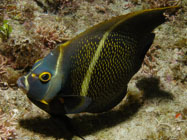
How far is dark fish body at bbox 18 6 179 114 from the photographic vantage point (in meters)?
2.14

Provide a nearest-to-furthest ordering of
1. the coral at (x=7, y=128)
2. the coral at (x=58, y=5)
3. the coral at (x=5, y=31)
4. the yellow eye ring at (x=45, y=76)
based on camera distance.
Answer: the yellow eye ring at (x=45, y=76)
the coral at (x=7, y=128)
the coral at (x=5, y=31)
the coral at (x=58, y=5)

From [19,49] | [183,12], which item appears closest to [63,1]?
[19,49]

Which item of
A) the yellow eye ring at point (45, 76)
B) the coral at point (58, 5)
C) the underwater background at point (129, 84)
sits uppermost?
the coral at point (58, 5)

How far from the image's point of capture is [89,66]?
2.27m

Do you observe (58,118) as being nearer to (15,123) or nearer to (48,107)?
(48,107)

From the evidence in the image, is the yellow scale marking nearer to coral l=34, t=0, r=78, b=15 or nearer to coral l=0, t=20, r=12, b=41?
coral l=0, t=20, r=12, b=41

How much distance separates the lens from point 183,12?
181 inches

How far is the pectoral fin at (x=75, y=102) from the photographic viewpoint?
225 centimetres

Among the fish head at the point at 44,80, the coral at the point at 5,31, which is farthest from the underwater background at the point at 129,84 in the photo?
the fish head at the point at 44,80

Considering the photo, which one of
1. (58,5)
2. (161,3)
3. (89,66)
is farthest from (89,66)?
(161,3)

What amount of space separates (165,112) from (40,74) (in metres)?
2.30

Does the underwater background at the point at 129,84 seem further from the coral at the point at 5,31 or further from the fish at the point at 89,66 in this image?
the fish at the point at 89,66

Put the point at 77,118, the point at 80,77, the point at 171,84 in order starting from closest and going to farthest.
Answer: the point at 80,77 < the point at 77,118 < the point at 171,84

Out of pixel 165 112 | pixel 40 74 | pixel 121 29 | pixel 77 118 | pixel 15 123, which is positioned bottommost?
pixel 165 112
